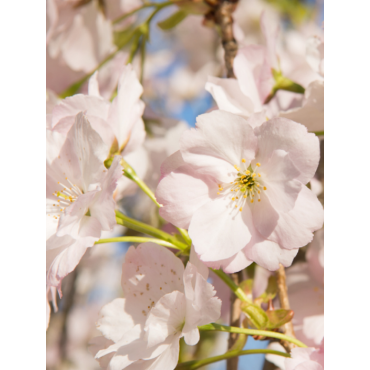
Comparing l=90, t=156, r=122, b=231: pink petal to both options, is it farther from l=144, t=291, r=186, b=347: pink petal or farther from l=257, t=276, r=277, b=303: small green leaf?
l=257, t=276, r=277, b=303: small green leaf

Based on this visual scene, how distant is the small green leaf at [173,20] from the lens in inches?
28.5

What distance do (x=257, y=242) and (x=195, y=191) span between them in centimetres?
8

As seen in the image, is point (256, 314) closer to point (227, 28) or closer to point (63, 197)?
point (63, 197)

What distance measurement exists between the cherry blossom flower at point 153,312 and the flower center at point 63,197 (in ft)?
0.32

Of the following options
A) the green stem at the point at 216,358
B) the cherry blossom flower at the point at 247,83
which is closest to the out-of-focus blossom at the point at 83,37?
the cherry blossom flower at the point at 247,83

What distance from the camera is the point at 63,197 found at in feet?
1.52

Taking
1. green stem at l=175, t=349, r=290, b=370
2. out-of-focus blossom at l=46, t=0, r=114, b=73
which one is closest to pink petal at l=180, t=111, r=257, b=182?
green stem at l=175, t=349, r=290, b=370

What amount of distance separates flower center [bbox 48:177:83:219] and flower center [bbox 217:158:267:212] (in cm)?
17

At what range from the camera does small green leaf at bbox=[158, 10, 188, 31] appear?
2.38 feet

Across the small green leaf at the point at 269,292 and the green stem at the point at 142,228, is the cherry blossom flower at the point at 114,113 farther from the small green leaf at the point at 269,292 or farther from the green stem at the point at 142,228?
the small green leaf at the point at 269,292

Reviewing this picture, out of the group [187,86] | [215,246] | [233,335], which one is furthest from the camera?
[187,86]
